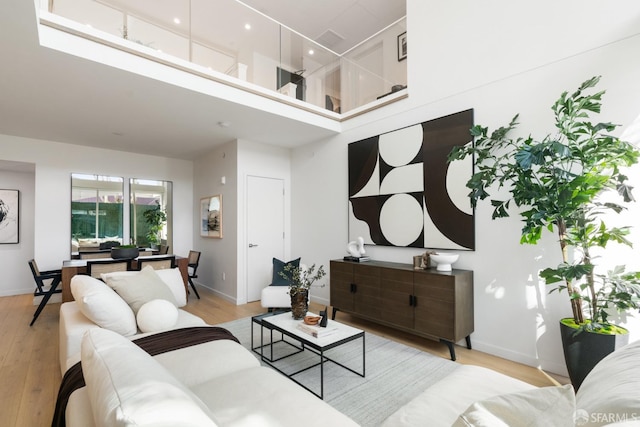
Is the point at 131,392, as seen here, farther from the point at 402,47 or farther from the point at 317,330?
the point at 402,47

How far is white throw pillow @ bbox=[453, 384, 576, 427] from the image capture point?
0.76m

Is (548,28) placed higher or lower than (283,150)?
higher

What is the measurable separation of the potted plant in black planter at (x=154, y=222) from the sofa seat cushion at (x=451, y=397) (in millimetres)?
6048

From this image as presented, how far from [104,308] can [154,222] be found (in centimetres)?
439

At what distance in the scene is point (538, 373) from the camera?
2.68 meters

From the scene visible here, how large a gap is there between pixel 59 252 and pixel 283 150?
14.1 feet

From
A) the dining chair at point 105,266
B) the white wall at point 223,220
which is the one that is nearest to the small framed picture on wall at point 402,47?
the white wall at point 223,220

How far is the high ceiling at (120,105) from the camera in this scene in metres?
2.68

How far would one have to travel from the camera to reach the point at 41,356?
9.92ft

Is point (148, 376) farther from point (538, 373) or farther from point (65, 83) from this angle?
point (65, 83)

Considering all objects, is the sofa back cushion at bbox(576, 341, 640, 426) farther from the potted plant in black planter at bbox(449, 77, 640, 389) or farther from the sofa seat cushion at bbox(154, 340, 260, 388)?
the sofa seat cushion at bbox(154, 340, 260, 388)

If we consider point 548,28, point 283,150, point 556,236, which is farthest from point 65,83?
point 556,236

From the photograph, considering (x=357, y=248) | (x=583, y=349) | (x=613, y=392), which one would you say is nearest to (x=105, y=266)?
(x=357, y=248)

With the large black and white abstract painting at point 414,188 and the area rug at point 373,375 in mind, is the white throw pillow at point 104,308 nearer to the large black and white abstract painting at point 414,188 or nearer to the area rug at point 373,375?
the area rug at point 373,375
